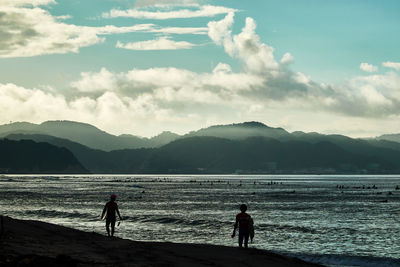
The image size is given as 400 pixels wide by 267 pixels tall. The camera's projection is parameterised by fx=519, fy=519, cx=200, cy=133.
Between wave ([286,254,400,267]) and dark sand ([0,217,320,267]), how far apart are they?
555 centimetres

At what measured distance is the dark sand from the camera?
1888cm

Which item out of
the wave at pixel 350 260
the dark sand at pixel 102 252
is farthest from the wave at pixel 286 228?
the dark sand at pixel 102 252

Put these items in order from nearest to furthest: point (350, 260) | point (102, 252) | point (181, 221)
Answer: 1. point (102, 252)
2. point (350, 260)
3. point (181, 221)

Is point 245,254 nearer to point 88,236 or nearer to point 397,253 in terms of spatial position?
point 88,236

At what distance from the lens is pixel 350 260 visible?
30531 mm

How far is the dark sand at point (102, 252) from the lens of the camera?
61.9ft

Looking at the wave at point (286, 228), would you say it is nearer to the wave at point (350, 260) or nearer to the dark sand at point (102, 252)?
the wave at point (350, 260)

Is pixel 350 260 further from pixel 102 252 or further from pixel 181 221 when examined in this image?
pixel 181 221

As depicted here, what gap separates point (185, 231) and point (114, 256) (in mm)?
23085

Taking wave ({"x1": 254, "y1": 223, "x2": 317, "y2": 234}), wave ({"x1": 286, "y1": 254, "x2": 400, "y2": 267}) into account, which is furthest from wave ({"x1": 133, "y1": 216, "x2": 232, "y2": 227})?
wave ({"x1": 286, "y1": 254, "x2": 400, "y2": 267})

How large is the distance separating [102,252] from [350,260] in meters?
15.3

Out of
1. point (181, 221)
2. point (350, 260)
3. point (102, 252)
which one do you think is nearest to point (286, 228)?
point (181, 221)

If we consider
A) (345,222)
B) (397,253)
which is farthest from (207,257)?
Answer: (345,222)

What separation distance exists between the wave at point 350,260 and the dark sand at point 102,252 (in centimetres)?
555
